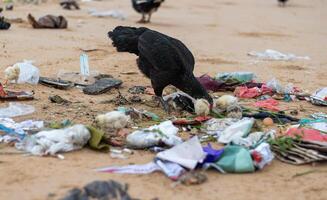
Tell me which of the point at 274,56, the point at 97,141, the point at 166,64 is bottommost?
the point at 274,56

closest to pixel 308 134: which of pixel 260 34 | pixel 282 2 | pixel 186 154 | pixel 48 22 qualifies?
pixel 186 154

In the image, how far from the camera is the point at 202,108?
4957mm

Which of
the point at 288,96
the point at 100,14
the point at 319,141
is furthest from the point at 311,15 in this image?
the point at 319,141

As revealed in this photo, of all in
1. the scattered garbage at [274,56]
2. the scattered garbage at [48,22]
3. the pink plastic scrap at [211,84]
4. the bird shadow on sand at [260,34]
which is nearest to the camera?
the pink plastic scrap at [211,84]

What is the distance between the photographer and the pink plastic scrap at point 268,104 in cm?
568

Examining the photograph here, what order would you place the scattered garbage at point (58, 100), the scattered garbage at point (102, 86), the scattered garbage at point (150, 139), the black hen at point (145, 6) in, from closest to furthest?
the scattered garbage at point (150, 139), the scattered garbage at point (58, 100), the scattered garbage at point (102, 86), the black hen at point (145, 6)

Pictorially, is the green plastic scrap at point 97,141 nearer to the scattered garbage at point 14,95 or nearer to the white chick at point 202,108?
the white chick at point 202,108

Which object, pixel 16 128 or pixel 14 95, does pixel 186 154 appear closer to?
pixel 16 128

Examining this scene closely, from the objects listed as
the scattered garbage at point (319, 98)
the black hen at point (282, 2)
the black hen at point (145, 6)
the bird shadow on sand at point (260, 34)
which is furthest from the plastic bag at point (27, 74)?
the black hen at point (282, 2)

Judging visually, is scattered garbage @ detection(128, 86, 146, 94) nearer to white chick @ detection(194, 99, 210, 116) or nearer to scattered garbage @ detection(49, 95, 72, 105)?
scattered garbage @ detection(49, 95, 72, 105)

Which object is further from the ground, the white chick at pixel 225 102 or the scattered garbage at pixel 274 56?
the white chick at pixel 225 102

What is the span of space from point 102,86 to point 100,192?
3061 mm

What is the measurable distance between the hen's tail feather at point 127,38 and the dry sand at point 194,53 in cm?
54

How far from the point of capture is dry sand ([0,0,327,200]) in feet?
11.3
